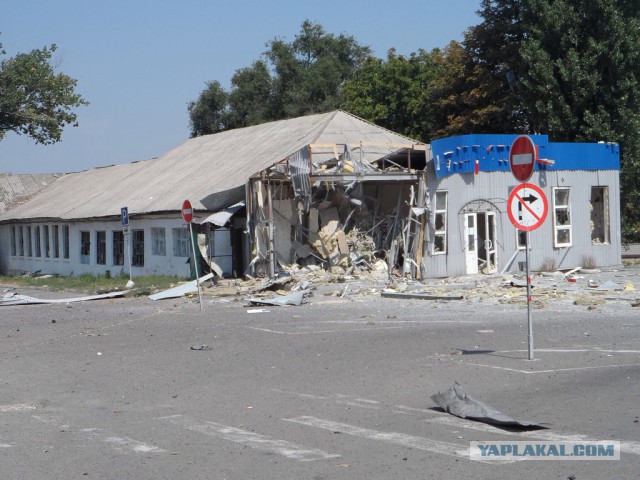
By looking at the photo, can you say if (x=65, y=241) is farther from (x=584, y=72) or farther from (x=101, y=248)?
(x=584, y=72)

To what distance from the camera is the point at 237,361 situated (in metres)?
14.4

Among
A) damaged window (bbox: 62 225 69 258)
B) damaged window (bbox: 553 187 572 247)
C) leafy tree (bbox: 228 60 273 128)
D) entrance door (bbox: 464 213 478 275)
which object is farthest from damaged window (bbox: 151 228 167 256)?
leafy tree (bbox: 228 60 273 128)

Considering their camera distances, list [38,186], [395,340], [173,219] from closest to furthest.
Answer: [395,340]
[173,219]
[38,186]

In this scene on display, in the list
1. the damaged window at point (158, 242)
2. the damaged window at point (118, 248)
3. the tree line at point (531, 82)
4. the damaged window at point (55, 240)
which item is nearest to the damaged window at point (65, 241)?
the damaged window at point (55, 240)

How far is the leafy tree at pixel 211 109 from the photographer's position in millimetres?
74812

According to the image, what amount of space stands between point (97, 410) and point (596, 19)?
35667 mm

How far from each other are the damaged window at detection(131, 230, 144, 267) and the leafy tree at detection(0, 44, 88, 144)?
1273 centimetres

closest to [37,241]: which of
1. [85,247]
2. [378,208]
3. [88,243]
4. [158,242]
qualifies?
[85,247]

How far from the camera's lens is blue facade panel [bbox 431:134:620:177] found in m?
31.0

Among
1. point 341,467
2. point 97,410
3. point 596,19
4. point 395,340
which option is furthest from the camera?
point 596,19

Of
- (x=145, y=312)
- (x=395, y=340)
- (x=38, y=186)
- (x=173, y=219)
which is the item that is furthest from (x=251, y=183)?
(x=38, y=186)

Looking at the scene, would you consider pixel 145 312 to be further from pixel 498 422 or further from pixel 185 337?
pixel 498 422

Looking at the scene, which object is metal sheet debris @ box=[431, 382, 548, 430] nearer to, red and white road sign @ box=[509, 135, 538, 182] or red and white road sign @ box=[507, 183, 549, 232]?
red and white road sign @ box=[507, 183, 549, 232]

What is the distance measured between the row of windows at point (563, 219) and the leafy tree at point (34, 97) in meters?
26.3
